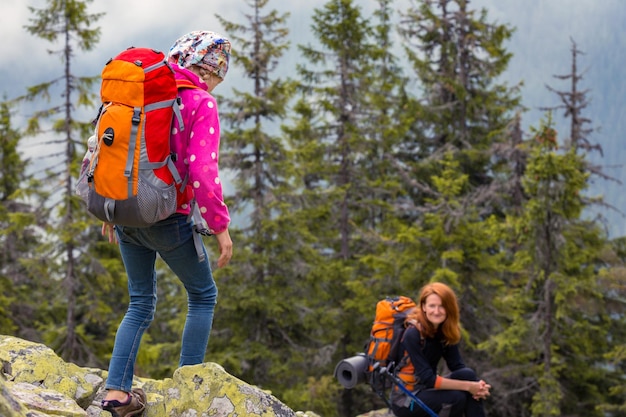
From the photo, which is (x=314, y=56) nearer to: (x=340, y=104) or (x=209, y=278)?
(x=340, y=104)

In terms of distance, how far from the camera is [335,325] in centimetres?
1978

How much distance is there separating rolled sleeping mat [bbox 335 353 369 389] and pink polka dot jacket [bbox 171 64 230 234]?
109 inches

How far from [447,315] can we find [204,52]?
130 inches

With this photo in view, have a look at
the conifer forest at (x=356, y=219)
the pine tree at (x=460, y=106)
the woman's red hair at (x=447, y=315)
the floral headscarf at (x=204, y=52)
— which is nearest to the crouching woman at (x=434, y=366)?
the woman's red hair at (x=447, y=315)

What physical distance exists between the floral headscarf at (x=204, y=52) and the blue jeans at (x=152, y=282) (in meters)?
0.92

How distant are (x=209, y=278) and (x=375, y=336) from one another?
2.56m

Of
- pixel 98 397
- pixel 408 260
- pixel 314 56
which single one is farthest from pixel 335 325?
pixel 98 397

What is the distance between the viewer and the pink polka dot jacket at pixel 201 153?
3498mm

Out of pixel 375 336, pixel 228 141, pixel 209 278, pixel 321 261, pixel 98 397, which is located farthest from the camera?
pixel 321 261

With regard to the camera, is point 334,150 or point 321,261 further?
point 334,150

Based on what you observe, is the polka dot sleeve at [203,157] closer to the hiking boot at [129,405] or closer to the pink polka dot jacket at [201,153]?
the pink polka dot jacket at [201,153]

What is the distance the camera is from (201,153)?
11.5 ft

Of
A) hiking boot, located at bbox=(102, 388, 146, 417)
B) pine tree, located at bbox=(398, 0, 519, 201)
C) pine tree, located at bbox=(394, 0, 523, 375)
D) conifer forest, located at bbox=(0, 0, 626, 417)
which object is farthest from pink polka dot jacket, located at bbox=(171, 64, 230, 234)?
pine tree, located at bbox=(398, 0, 519, 201)

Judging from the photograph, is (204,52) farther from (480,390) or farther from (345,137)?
(345,137)
